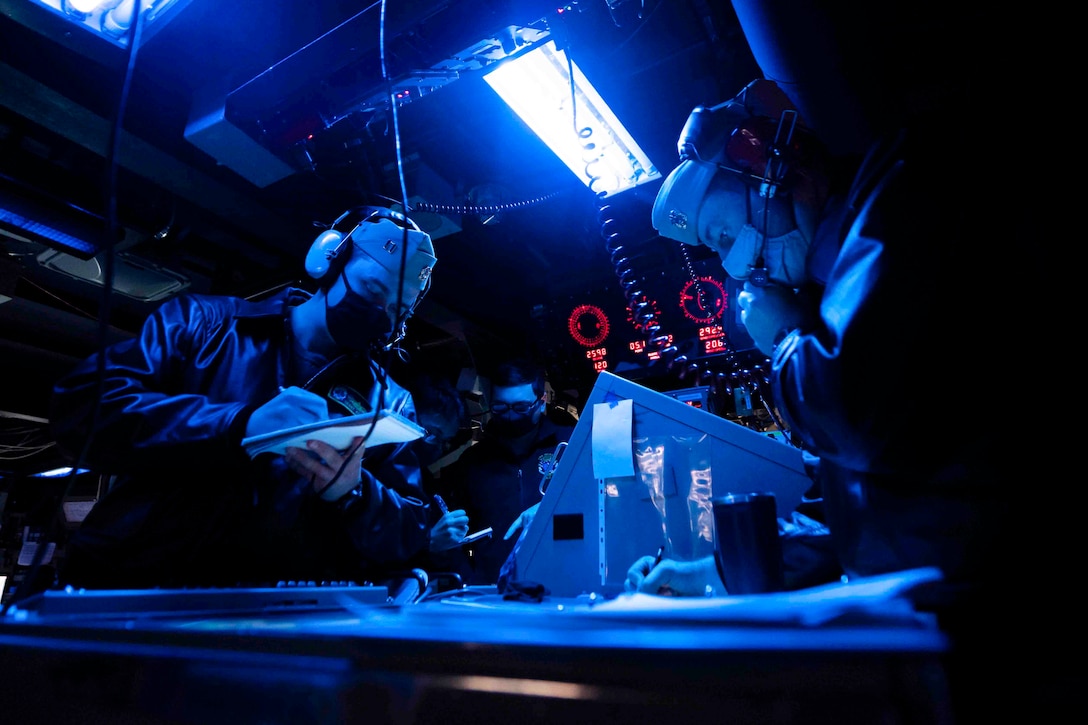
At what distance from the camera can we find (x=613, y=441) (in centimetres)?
158

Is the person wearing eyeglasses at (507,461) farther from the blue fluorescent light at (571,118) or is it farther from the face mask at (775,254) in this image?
the face mask at (775,254)

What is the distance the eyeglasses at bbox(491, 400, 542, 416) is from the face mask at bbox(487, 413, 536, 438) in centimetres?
3

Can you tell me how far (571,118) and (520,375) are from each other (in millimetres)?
2523

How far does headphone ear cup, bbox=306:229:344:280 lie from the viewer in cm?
215

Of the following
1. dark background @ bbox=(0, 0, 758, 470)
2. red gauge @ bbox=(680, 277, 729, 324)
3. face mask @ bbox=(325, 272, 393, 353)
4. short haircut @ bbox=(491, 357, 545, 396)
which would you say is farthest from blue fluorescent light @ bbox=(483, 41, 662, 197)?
short haircut @ bbox=(491, 357, 545, 396)

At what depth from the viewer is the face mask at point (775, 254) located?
1.30 meters

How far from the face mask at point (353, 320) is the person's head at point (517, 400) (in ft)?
7.96

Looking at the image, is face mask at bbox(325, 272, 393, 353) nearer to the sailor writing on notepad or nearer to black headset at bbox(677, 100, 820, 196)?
the sailor writing on notepad

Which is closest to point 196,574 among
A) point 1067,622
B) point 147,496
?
point 147,496

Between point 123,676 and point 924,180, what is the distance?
1194 mm

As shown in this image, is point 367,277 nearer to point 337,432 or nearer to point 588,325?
point 337,432

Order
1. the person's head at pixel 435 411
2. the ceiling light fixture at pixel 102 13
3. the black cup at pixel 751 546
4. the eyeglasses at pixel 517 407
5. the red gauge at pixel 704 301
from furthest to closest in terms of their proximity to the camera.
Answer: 1. the person's head at pixel 435 411
2. the eyeglasses at pixel 517 407
3. the red gauge at pixel 704 301
4. the ceiling light fixture at pixel 102 13
5. the black cup at pixel 751 546

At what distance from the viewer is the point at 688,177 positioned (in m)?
1.44

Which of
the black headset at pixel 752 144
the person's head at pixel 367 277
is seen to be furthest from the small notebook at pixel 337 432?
the black headset at pixel 752 144
